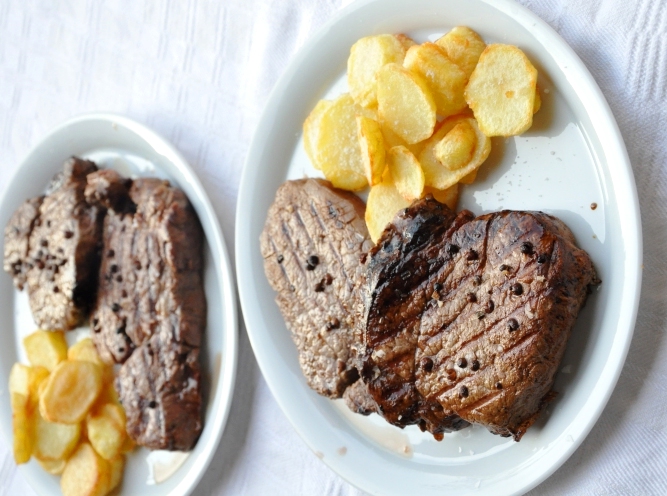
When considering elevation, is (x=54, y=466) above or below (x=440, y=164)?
below

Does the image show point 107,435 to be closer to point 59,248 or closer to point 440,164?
point 59,248

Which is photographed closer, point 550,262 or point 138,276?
point 550,262

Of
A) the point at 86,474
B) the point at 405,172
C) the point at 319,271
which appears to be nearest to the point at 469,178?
the point at 405,172

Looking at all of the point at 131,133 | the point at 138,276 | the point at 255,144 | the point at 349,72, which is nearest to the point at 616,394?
the point at 349,72

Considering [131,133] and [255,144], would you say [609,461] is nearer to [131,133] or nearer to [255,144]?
[255,144]

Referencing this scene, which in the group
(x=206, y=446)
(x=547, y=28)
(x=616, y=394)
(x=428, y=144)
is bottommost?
(x=206, y=446)

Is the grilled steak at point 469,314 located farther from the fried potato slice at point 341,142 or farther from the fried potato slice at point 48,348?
the fried potato slice at point 48,348
